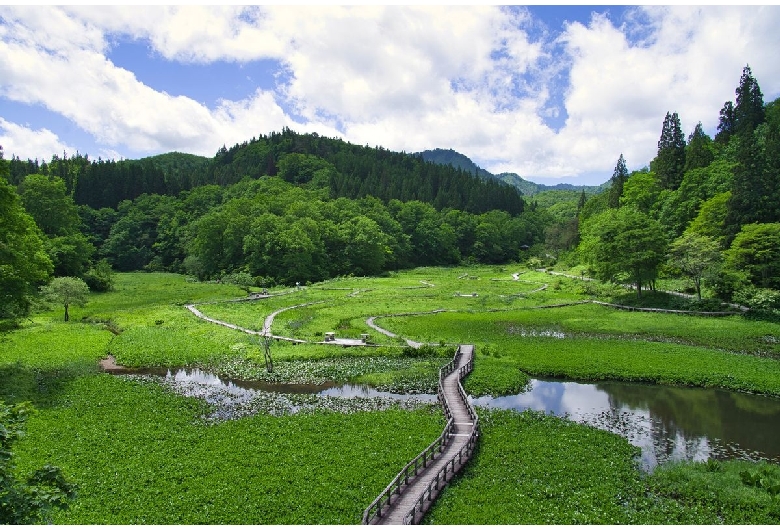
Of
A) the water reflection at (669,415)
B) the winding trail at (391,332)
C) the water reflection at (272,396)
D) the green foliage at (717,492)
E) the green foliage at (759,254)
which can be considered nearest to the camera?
the green foliage at (717,492)

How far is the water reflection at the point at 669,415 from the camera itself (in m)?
26.0

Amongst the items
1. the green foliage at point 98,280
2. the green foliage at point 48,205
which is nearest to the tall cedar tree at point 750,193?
the green foliage at point 98,280

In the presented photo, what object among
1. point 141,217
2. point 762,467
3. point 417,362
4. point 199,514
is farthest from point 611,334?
point 141,217

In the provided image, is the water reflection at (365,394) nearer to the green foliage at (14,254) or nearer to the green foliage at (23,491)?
the green foliage at (14,254)

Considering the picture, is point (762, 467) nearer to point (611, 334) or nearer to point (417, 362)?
point (417, 362)

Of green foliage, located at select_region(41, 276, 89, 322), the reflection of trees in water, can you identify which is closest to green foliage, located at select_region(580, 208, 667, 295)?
the reflection of trees in water

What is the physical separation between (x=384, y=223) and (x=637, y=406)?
118411mm

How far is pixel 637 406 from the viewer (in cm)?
3284

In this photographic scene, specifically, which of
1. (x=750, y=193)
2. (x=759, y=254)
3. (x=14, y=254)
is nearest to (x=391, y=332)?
(x=14, y=254)

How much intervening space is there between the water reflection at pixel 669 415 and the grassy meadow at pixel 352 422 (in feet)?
5.08

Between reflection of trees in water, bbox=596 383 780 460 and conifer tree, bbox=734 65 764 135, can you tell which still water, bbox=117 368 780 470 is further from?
conifer tree, bbox=734 65 764 135

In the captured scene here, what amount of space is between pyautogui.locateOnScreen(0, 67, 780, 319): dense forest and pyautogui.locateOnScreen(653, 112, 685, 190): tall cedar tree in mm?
300

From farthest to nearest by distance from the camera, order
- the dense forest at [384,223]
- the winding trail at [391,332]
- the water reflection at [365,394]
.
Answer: the dense forest at [384,223] → the winding trail at [391,332] → the water reflection at [365,394]

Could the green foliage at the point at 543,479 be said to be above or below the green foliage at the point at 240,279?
below
